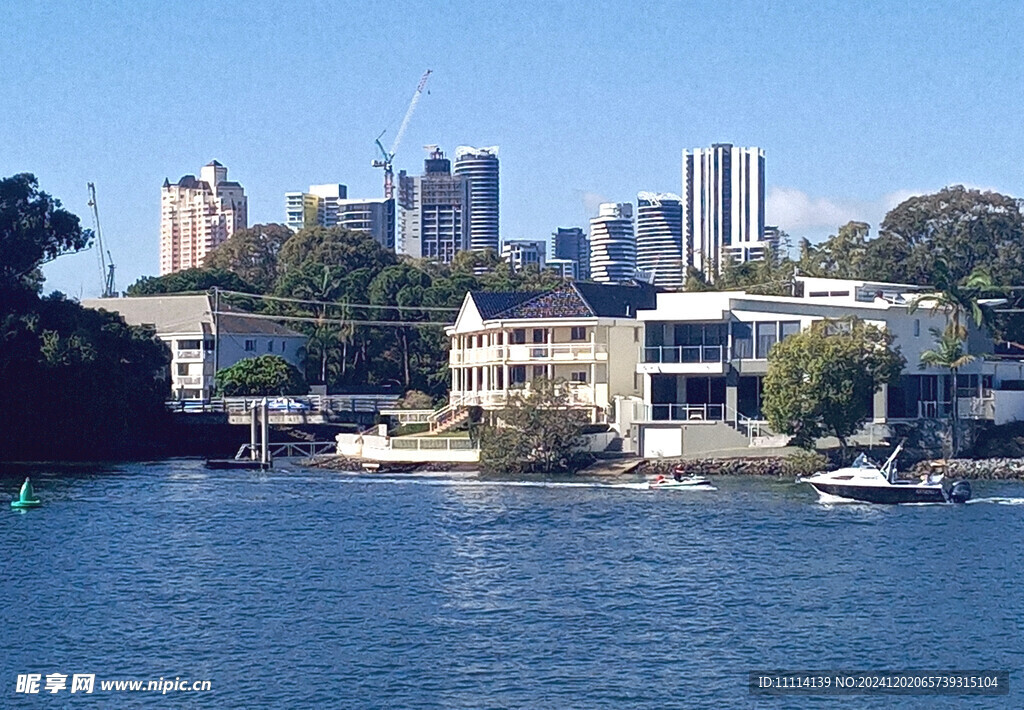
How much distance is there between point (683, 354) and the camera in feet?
258

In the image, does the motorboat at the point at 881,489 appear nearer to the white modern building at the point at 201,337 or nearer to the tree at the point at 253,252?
the white modern building at the point at 201,337

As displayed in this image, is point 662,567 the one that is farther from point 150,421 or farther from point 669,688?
point 150,421

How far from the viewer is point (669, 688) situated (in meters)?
30.8

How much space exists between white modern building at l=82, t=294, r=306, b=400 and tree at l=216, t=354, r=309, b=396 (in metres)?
6.85

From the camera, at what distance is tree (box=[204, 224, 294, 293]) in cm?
18125

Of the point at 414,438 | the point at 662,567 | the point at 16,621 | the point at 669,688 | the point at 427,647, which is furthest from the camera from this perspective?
the point at 414,438

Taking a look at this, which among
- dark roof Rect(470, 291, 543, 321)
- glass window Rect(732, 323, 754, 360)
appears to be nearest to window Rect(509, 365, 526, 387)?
dark roof Rect(470, 291, 543, 321)

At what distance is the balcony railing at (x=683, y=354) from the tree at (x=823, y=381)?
15.7ft

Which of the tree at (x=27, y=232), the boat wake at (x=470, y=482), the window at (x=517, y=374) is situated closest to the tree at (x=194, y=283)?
the tree at (x=27, y=232)

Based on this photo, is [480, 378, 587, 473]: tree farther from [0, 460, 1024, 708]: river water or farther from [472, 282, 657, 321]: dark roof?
[0, 460, 1024, 708]: river water

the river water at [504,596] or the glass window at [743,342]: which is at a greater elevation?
the glass window at [743,342]

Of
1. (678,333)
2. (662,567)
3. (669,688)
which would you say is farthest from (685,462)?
(669,688)

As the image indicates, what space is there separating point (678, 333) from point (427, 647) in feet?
152

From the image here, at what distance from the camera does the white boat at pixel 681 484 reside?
66.4 metres
